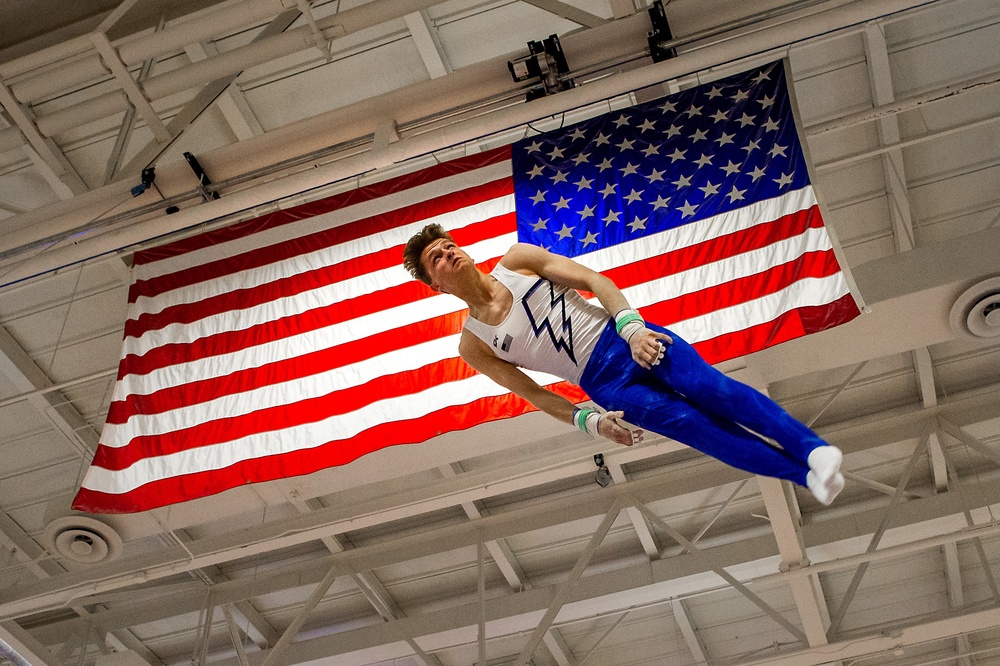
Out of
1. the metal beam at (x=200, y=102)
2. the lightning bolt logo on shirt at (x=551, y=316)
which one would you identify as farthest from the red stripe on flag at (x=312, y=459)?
the metal beam at (x=200, y=102)

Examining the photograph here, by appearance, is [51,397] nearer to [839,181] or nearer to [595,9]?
[595,9]

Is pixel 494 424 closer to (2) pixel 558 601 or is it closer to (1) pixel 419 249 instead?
(1) pixel 419 249

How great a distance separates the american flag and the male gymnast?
161cm

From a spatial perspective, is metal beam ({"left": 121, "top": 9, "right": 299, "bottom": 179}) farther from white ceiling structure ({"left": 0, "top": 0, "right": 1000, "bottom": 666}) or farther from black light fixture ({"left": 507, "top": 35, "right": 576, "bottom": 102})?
black light fixture ({"left": 507, "top": 35, "right": 576, "bottom": 102})

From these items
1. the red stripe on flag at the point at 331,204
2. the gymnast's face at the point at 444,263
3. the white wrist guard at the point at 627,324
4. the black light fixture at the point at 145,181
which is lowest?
the white wrist guard at the point at 627,324

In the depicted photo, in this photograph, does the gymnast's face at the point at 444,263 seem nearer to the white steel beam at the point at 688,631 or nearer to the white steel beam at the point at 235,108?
the white steel beam at the point at 235,108

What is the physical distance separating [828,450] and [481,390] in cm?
312

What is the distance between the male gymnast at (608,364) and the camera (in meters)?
3.88

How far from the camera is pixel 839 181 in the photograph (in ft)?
33.2

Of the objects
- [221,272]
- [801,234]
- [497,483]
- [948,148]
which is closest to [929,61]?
[948,148]

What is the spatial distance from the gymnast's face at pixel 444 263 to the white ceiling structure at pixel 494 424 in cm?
237

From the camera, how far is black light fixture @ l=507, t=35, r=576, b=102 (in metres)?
6.93

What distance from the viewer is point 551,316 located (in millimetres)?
4668

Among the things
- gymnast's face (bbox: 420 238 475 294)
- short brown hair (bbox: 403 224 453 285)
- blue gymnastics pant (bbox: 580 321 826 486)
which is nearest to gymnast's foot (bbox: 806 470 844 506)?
blue gymnastics pant (bbox: 580 321 826 486)
